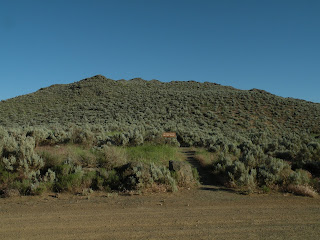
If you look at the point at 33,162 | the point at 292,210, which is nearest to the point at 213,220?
the point at 292,210

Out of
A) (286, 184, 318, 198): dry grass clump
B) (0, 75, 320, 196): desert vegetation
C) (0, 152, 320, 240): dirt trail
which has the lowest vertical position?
(0, 152, 320, 240): dirt trail

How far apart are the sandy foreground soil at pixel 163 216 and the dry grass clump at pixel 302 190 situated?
237 millimetres

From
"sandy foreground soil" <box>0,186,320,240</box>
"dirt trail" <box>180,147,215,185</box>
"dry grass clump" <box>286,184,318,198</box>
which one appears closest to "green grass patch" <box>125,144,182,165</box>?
"dirt trail" <box>180,147,215,185</box>

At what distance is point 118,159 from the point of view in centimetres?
898

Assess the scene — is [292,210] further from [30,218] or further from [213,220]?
[30,218]

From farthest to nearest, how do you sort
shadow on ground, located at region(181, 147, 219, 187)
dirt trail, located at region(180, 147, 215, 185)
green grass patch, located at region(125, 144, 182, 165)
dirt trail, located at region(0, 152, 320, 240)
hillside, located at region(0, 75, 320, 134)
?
hillside, located at region(0, 75, 320, 134)
green grass patch, located at region(125, 144, 182, 165)
dirt trail, located at region(180, 147, 215, 185)
shadow on ground, located at region(181, 147, 219, 187)
dirt trail, located at region(0, 152, 320, 240)

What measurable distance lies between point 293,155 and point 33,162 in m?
10.6

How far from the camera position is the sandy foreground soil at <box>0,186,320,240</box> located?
15.2 feet

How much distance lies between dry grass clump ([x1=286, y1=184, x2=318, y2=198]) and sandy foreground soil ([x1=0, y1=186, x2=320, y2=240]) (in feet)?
0.78

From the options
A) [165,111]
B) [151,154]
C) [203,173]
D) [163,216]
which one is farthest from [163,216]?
[165,111]

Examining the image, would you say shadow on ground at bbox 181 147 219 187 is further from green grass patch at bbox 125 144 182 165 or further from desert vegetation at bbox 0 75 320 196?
green grass patch at bbox 125 144 182 165

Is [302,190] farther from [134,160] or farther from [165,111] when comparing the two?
[165,111]

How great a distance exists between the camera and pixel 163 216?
216 inches

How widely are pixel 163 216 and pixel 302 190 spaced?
14.1ft
